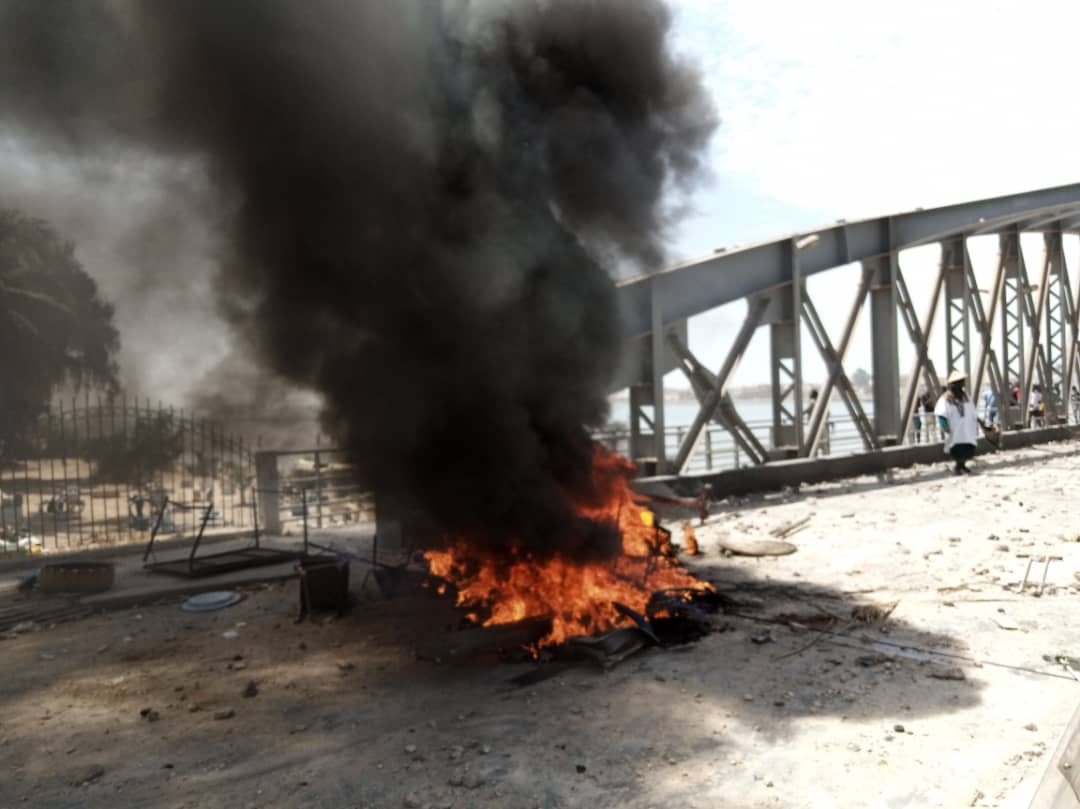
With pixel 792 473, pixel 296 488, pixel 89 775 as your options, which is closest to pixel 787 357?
pixel 792 473

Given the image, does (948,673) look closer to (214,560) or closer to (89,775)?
(89,775)

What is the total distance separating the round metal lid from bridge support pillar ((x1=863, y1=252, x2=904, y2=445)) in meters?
13.1

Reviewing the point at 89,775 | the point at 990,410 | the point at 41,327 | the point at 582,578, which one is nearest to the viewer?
the point at 89,775

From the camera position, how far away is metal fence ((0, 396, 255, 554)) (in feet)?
31.4

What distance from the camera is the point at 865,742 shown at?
12.1 feet

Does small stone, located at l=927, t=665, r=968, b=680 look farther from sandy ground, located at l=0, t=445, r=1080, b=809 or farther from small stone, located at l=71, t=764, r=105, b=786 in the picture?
small stone, located at l=71, t=764, r=105, b=786

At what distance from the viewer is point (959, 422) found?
13.5 metres

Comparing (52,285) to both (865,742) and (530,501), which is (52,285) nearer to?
(530,501)

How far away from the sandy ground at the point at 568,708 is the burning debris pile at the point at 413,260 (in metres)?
1.09

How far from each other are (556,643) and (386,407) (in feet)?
7.23

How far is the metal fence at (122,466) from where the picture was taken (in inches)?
376

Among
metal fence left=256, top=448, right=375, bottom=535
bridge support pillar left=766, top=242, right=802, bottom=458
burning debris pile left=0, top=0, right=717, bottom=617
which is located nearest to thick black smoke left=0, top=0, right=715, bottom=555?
burning debris pile left=0, top=0, right=717, bottom=617

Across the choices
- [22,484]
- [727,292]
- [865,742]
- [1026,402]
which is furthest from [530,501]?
[1026,402]

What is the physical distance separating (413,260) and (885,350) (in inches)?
492
